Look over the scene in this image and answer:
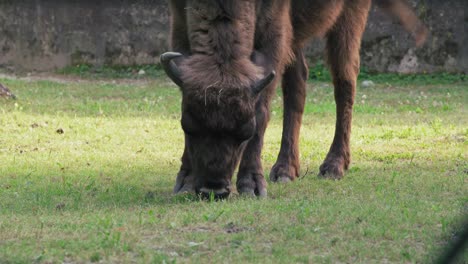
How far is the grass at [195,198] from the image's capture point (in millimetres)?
4500

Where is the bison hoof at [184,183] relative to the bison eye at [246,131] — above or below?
below

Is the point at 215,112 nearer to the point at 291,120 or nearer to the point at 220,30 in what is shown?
the point at 220,30

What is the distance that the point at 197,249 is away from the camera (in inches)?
177

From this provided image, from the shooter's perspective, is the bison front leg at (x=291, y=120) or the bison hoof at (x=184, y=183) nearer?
the bison hoof at (x=184, y=183)

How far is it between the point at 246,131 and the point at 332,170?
6.45ft

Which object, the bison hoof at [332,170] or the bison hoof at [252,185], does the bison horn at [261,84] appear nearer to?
the bison hoof at [252,185]

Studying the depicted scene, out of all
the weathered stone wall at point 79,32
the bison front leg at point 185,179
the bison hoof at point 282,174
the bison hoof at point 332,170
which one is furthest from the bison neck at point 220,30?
the weathered stone wall at point 79,32

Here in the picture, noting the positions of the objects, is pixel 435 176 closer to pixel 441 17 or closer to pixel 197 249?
pixel 197 249

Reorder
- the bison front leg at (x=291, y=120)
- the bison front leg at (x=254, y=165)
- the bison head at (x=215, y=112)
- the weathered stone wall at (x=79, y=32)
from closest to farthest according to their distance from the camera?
the bison head at (x=215, y=112) < the bison front leg at (x=254, y=165) < the bison front leg at (x=291, y=120) < the weathered stone wall at (x=79, y=32)

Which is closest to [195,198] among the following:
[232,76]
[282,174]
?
[232,76]

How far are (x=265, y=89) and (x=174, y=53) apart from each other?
74 centimetres

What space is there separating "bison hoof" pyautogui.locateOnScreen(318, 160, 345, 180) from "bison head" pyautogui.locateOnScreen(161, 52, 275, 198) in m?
1.78

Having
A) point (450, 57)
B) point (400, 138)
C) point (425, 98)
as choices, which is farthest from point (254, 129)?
point (450, 57)

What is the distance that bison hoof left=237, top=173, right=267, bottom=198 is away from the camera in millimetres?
6301
